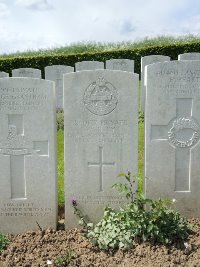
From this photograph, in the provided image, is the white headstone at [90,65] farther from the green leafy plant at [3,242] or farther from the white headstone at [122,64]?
the green leafy plant at [3,242]

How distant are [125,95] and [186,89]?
72cm

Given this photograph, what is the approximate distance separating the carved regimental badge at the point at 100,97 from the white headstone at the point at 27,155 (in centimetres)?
39

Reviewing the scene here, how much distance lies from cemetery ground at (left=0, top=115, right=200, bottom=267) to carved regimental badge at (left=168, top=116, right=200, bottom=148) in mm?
932

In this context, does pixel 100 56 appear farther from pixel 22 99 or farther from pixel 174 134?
pixel 22 99

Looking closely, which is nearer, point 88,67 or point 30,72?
point 30,72

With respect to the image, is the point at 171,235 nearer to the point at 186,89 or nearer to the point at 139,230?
the point at 139,230

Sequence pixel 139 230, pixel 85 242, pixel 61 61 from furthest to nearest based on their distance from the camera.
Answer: pixel 61 61 < pixel 85 242 < pixel 139 230

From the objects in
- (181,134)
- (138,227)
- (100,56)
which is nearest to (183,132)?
(181,134)

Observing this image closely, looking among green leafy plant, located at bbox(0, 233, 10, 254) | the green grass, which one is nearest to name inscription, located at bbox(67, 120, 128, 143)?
green leafy plant, located at bbox(0, 233, 10, 254)

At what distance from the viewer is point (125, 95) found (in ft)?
13.9

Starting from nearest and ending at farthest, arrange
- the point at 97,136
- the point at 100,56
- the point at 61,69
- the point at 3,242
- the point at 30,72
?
1. the point at 3,242
2. the point at 97,136
3. the point at 30,72
4. the point at 61,69
5. the point at 100,56

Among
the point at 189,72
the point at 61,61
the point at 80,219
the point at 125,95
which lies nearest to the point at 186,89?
the point at 189,72

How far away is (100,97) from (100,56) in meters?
14.5

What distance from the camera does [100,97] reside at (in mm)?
4227
